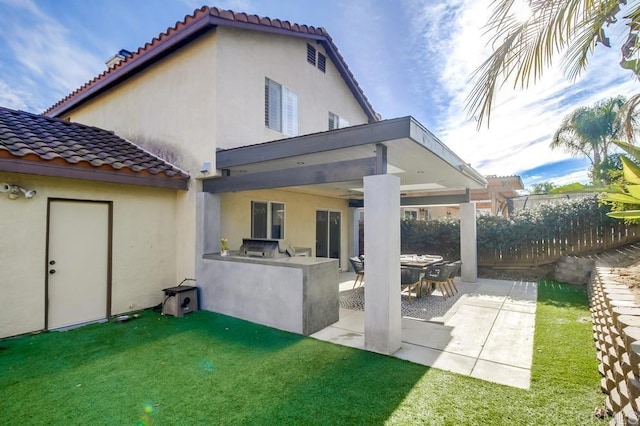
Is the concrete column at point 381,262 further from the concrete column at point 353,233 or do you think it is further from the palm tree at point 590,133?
the palm tree at point 590,133

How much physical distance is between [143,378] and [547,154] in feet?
87.3

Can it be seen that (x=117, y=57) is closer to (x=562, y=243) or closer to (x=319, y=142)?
(x=319, y=142)

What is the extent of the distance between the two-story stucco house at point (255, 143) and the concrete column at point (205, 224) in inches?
1.1

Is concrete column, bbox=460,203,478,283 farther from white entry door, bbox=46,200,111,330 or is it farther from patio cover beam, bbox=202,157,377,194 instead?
white entry door, bbox=46,200,111,330

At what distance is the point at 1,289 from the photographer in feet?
19.6

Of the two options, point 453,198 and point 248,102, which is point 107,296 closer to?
point 248,102

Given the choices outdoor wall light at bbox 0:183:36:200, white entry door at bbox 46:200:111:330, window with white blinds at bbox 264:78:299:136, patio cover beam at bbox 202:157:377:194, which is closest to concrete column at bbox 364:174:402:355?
patio cover beam at bbox 202:157:377:194

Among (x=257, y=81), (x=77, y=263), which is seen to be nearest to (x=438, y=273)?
(x=257, y=81)

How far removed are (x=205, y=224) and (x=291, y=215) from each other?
408cm

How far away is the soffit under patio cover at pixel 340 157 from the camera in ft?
17.8

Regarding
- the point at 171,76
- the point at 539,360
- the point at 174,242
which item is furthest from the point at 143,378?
the point at 171,76

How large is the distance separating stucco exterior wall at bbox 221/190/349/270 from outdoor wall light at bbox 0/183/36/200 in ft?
13.4

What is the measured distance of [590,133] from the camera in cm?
1972

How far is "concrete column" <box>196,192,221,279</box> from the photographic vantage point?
8.19 m
